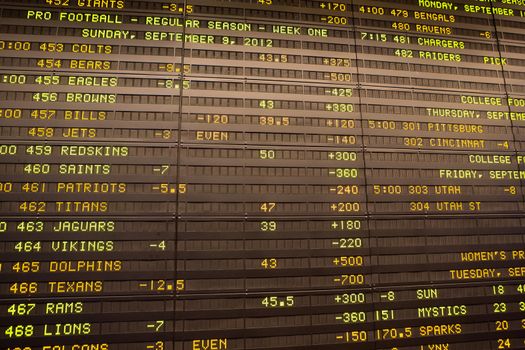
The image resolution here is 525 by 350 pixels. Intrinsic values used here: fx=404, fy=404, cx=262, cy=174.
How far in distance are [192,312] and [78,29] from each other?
4.11 m

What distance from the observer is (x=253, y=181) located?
5512 millimetres

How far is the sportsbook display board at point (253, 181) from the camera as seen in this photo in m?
4.98

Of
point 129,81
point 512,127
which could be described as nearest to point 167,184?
point 129,81

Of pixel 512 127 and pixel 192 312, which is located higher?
pixel 512 127

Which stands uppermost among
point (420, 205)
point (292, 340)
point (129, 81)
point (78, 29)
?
point (78, 29)

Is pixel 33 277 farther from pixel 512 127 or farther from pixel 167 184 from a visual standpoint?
pixel 512 127

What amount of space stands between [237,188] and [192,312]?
168 centimetres

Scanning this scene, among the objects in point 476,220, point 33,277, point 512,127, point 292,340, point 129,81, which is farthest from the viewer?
point 512,127

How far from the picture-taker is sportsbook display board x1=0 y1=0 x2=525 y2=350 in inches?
196

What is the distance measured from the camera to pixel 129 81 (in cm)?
552

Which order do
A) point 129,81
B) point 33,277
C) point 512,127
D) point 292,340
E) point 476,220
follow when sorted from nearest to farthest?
1. point 33,277
2. point 292,340
3. point 129,81
4. point 476,220
5. point 512,127

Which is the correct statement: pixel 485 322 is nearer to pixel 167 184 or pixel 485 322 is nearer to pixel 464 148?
pixel 464 148

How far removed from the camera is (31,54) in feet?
17.7

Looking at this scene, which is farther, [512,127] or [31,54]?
[512,127]
